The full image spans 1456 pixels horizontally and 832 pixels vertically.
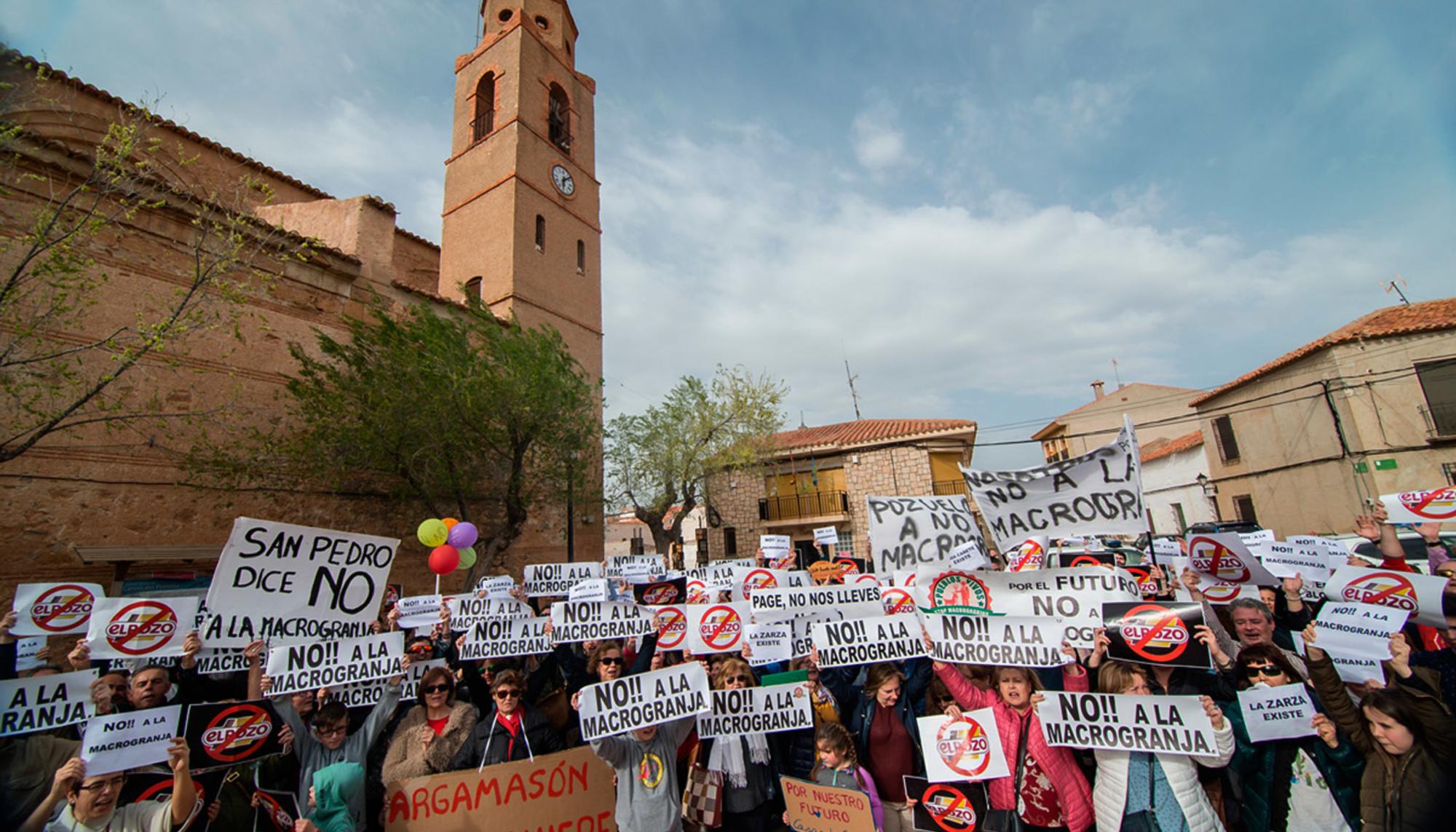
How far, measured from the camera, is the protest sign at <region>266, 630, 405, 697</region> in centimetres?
438

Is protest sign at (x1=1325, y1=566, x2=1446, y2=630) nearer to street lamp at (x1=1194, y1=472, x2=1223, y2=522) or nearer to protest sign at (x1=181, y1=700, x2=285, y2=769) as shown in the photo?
protest sign at (x1=181, y1=700, x2=285, y2=769)

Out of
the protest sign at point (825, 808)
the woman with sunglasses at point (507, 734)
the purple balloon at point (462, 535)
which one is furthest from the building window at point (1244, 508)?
the woman with sunglasses at point (507, 734)

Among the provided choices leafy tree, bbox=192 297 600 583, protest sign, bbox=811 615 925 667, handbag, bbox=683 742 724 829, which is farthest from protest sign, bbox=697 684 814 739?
leafy tree, bbox=192 297 600 583

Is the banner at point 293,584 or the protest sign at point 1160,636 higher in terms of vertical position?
the banner at point 293,584

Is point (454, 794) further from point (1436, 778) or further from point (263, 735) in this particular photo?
point (1436, 778)

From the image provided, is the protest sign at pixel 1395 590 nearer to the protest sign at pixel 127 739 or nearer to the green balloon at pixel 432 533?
the protest sign at pixel 127 739

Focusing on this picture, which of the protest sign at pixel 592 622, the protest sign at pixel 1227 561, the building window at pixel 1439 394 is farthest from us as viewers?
the building window at pixel 1439 394

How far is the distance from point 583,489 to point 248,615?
11.1 meters

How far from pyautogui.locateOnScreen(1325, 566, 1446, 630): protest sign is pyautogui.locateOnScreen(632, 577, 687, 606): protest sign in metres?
6.48

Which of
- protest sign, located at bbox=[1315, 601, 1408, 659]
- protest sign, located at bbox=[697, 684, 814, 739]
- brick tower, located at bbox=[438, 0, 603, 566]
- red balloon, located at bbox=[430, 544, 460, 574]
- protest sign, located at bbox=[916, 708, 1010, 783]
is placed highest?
brick tower, located at bbox=[438, 0, 603, 566]

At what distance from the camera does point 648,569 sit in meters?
10.1

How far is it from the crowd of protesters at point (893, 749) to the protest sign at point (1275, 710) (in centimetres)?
8

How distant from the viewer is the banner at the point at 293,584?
444cm

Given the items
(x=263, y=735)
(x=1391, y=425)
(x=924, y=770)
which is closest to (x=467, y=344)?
(x=263, y=735)
